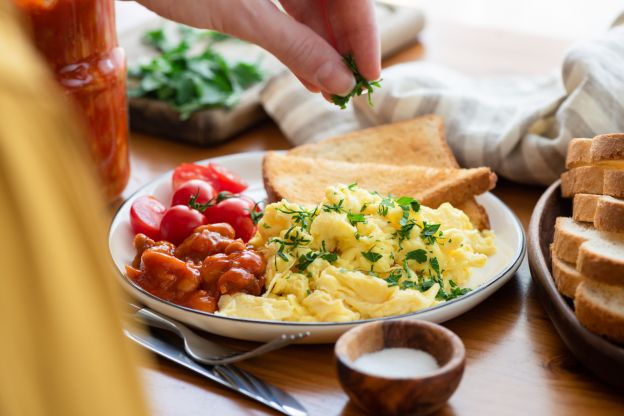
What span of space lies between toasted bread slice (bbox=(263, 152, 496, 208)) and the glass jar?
0.52 metres

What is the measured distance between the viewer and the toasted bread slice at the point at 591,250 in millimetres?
1723

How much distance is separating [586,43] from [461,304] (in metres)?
1.38

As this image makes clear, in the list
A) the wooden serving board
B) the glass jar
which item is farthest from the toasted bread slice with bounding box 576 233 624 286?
the glass jar

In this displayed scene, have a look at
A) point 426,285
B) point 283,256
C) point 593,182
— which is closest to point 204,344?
point 283,256

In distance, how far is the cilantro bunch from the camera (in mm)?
3365

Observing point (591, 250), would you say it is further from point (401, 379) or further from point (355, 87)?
point (355, 87)

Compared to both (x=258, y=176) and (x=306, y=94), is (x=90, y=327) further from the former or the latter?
(x=306, y=94)

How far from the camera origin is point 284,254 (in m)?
1.96

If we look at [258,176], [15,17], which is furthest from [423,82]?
[15,17]

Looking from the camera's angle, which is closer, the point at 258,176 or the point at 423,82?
the point at 258,176

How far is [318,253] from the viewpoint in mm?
1939

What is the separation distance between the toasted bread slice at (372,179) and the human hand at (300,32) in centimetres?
38

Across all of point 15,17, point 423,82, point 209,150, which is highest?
point 15,17

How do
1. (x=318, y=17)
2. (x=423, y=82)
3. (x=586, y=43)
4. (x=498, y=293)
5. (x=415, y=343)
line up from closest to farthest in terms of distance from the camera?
1. (x=415, y=343)
2. (x=498, y=293)
3. (x=318, y=17)
4. (x=586, y=43)
5. (x=423, y=82)
